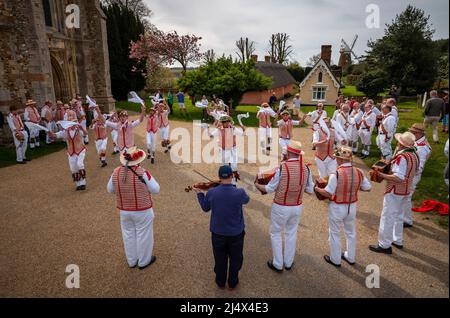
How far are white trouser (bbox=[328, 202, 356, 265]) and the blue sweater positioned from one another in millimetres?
1699

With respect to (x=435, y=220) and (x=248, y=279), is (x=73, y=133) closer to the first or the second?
(x=248, y=279)

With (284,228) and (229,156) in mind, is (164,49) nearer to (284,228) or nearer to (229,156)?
(229,156)

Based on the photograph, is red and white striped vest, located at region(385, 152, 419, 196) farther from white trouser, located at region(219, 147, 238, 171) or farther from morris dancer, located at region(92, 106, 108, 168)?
morris dancer, located at region(92, 106, 108, 168)

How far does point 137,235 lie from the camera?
4.68m

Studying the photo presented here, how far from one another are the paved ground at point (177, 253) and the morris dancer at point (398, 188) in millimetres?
285

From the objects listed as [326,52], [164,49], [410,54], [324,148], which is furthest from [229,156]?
[326,52]

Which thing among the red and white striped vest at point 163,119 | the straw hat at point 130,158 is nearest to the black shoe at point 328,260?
the straw hat at point 130,158

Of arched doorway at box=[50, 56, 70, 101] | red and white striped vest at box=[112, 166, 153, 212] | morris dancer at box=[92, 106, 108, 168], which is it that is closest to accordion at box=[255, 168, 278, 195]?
red and white striped vest at box=[112, 166, 153, 212]

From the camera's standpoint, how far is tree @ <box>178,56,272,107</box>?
21125 millimetres

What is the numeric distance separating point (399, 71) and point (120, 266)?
33.7 m

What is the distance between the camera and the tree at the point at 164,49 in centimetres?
2798

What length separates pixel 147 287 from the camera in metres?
4.38

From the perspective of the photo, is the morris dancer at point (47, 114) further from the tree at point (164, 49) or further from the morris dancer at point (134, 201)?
the tree at point (164, 49)
